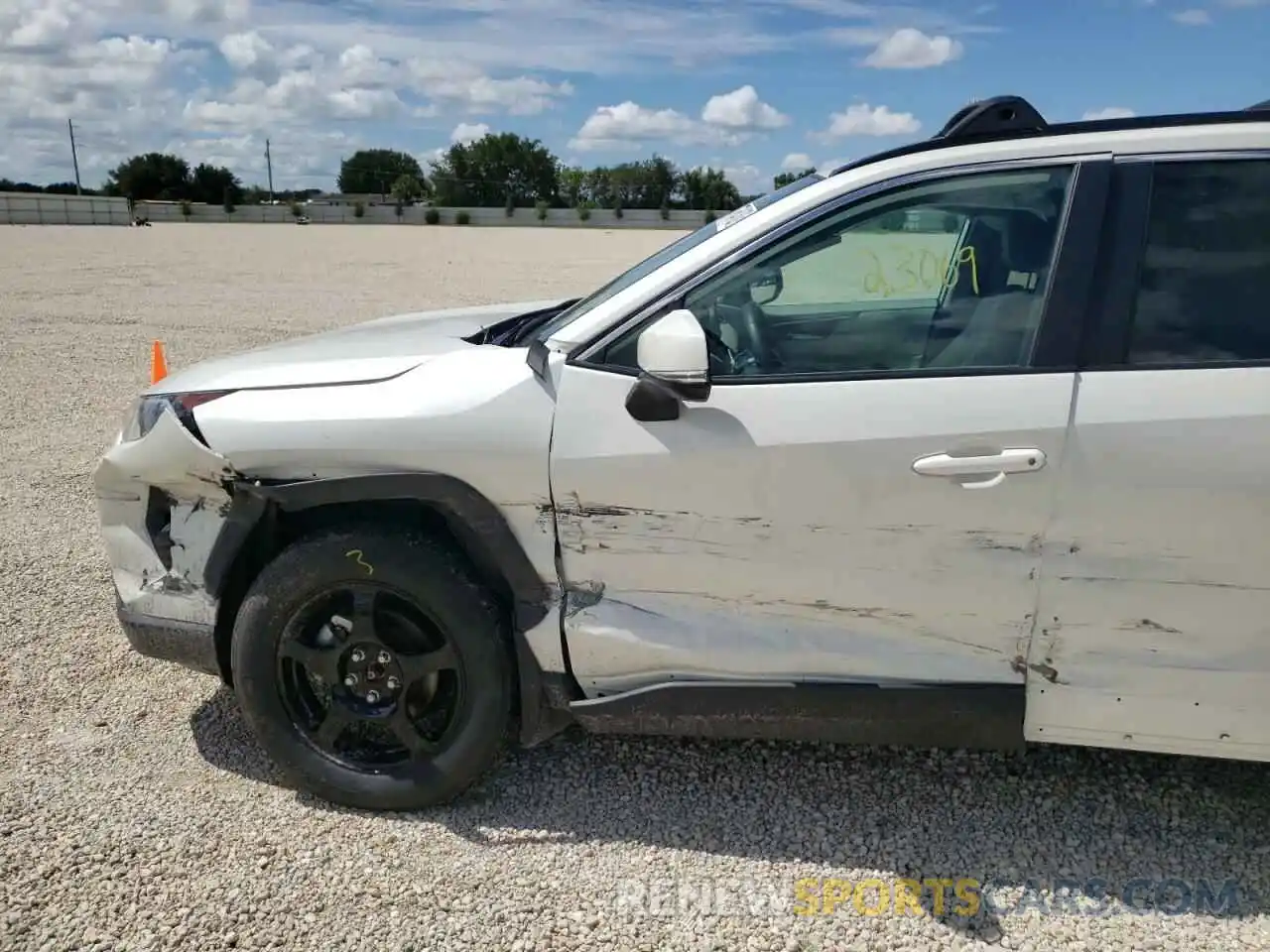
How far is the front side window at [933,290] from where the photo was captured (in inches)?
96.6

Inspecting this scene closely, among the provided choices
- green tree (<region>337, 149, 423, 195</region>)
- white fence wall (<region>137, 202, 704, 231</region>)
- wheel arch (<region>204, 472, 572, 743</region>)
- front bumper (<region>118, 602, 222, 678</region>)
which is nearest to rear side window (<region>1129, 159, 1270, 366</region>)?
wheel arch (<region>204, 472, 572, 743</region>)

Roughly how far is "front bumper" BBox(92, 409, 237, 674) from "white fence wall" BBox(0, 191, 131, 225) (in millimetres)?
54935

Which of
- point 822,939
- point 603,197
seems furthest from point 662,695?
point 603,197

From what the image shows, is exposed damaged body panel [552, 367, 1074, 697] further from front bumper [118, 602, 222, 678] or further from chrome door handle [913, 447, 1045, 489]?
front bumper [118, 602, 222, 678]

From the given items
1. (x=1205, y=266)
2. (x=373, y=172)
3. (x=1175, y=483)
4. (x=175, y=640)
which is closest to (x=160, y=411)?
(x=175, y=640)

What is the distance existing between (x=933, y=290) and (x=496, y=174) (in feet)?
326

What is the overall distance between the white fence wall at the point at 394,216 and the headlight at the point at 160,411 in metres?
67.7

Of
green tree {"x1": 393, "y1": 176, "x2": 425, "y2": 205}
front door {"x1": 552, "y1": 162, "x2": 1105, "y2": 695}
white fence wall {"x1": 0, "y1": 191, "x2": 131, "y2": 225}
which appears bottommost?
front door {"x1": 552, "y1": 162, "x2": 1105, "y2": 695}

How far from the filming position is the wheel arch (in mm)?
2621

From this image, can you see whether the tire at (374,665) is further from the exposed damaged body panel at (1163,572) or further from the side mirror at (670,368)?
the exposed damaged body panel at (1163,572)

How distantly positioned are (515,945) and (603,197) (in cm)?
8610

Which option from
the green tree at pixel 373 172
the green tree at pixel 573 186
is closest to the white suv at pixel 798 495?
the green tree at pixel 573 186

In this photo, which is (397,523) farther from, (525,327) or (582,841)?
(582,841)

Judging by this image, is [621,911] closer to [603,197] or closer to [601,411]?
[601,411]
